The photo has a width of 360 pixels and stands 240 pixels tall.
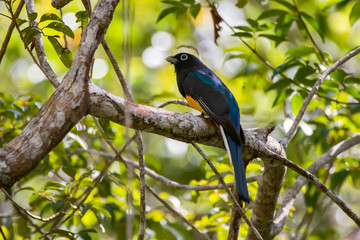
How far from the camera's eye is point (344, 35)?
8.32 m

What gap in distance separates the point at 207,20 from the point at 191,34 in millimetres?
489

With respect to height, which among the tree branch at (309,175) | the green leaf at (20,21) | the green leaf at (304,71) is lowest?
the green leaf at (20,21)

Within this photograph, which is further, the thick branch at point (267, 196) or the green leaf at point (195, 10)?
the green leaf at point (195, 10)

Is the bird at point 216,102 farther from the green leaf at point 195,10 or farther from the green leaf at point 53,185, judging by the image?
the green leaf at point 53,185

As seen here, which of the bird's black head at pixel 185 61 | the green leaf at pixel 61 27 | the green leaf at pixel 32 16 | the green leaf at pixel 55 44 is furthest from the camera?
the bird's black head at pixel 185 61

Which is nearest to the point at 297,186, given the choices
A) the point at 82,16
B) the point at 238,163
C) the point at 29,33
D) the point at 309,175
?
the point at 309,175

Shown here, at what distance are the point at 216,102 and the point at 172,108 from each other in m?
4.14

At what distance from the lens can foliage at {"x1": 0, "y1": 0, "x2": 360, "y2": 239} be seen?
148 inches

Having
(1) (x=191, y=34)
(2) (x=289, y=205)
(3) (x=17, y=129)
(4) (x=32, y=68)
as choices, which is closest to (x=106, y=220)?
(3) (x=17, y=129)

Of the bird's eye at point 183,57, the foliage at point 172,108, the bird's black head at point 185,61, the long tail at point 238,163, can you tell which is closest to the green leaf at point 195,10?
the foliage at point 172,108

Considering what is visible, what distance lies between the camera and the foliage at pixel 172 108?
376 cm

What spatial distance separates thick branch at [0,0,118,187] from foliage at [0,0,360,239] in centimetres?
17

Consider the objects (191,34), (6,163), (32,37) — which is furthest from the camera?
(191,34)

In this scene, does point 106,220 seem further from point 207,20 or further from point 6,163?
point 207,20
